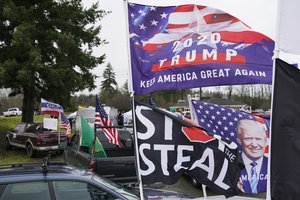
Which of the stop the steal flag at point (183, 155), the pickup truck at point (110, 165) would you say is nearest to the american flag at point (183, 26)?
the stop the steal flag at point (183, 155)

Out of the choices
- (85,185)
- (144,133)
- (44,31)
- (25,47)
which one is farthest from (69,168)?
(44,31)

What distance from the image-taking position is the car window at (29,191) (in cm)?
427

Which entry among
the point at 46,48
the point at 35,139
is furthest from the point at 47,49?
the point at 35,139

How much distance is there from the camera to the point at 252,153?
6402 mm

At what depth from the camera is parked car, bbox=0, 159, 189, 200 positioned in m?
4.29

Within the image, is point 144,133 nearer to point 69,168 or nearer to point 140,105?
point 140,105

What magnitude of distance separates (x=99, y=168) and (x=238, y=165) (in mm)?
5015

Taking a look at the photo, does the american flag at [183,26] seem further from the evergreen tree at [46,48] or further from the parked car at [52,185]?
the evergreen tree at [46,48]

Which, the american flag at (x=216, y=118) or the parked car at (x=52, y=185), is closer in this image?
the parked car at (x=52, y=185)

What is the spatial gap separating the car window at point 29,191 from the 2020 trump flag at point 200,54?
5.27 feet

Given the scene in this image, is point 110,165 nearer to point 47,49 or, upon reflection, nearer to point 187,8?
point 187,8

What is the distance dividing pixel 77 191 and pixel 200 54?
2.24 meters

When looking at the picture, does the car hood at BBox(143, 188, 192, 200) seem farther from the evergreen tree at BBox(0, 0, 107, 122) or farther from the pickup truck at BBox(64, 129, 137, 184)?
the evergreen tree at BBox(0, 0, 107, 122)

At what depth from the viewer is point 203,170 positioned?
14.4ft
